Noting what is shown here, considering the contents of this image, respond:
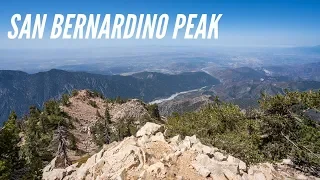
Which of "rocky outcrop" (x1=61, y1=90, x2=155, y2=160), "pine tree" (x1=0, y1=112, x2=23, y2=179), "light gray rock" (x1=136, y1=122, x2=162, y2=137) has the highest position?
"light gray rock" (x1=136, y1=122, x2=162, y2=137)

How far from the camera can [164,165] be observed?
29.8m

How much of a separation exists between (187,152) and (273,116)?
20463mm

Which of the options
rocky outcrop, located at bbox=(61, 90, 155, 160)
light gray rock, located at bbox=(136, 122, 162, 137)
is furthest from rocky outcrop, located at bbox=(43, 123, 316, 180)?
rocky outcrop, located at bbox=(61, 90, 155, 160)

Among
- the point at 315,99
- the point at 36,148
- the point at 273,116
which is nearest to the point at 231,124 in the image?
the point at 273,116

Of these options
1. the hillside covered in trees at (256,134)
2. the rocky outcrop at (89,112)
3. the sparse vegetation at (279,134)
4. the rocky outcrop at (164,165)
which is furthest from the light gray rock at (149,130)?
the rocky outcrop at (89,112)

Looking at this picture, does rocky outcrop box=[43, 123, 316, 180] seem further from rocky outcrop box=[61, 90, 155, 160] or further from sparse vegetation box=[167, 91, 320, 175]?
rocky outcrop box=[61, 90, 155, 160]

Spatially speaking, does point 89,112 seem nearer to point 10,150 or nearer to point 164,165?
point 10,150

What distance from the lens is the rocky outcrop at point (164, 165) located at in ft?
96.3

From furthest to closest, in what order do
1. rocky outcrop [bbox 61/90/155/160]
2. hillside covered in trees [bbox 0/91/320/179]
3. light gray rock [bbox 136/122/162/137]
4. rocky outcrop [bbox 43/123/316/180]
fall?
rocky outcrop [bbox 61/90/155/160] → hillside covered in trees [bbox 0/91/320/179] → light gray rock [bbox 136/122/162/137] → rocky outcrop [bbox 43/123/316/180]

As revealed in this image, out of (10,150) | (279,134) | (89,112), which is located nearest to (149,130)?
(279,134)

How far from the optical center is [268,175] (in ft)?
113

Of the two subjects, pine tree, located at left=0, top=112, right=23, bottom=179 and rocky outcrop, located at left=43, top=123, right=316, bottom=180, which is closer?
rocky outcrop, located at left=43, top=123, right=316, bottom=180

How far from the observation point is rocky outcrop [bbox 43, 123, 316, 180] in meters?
29.3

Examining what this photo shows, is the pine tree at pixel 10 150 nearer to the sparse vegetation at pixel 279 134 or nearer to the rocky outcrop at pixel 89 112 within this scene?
the sparse vegetation at pixel 279 134
